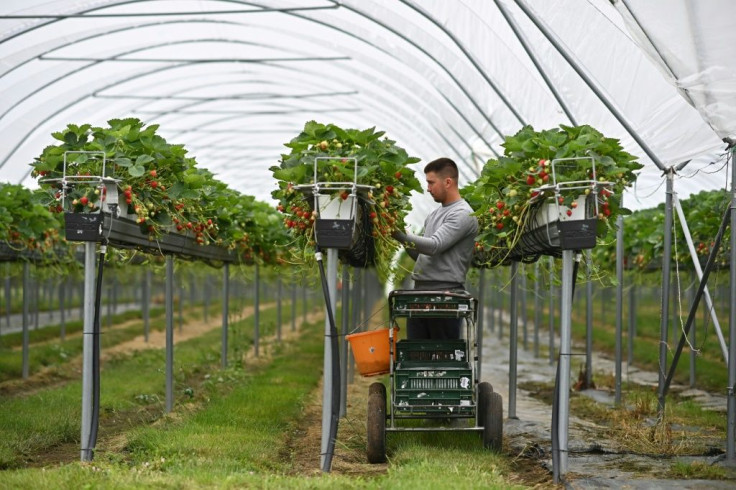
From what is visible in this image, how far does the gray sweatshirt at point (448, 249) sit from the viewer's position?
6977 millimetres

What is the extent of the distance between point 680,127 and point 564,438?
360cm

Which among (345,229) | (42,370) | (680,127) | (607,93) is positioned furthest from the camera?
(42,370)

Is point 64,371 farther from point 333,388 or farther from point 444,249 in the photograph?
Result: point 333,388

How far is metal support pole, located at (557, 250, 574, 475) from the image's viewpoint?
19.9 feet

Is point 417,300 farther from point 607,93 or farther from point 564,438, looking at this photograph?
point 607,93

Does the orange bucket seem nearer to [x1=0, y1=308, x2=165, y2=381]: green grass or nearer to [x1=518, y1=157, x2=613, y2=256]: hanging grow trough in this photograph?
[x1=518, y1=157, x2=613, y2=256]: hanging grow trough

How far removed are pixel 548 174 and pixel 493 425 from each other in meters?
1.98

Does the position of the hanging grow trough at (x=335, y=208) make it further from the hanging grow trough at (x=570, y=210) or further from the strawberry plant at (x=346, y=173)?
the hanging grow trough at (x=570, y=210)

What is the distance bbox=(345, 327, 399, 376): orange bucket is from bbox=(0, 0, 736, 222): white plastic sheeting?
9.64ft

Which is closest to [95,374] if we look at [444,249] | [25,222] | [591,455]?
[444,249]

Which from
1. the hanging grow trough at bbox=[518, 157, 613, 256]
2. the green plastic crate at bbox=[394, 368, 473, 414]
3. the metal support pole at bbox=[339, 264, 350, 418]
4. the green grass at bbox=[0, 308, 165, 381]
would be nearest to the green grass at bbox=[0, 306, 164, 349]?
the green grass at bbox=[0, 308, 165, 381]

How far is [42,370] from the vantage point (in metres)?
14.5

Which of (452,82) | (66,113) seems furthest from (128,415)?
(66,113)

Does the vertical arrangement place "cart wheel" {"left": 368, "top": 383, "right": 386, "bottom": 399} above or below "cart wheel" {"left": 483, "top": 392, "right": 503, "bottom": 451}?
above
